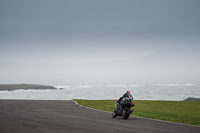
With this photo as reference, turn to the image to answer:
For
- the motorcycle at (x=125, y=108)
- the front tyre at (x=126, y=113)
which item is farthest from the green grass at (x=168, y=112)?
the front tyre at (x=126, y=113)

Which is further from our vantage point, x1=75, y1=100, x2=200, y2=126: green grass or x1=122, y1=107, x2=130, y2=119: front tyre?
x1=75, y1=100, x2=200, y2=126: green grass

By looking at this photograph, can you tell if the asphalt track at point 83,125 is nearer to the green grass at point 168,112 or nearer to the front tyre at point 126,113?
the front tyre at point 126,113

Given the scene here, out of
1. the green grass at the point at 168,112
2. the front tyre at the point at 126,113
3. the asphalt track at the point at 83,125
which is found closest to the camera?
the asphalt track at the point at 83,125

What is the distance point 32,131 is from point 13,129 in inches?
46.1

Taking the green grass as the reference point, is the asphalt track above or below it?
below

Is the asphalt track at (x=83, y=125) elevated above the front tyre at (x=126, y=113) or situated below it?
below

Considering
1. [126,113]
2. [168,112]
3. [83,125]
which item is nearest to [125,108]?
[126,113]

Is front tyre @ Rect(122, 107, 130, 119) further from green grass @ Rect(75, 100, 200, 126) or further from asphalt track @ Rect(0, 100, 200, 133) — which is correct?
green grass @ Rect(75, 100, 200, 126)

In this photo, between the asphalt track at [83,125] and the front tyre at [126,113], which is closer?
the asphalt track at [83,125]

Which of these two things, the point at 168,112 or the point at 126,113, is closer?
the point at 126,113

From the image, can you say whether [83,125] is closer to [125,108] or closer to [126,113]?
[126,113]

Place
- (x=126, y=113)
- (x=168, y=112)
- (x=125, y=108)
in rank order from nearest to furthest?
(x=126, y=113) → (x=125, y=108) → (x=168, y=112)

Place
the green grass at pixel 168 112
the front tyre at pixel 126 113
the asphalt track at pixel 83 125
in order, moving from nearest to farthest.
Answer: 1. the asphalt track at pixel 83 125
2. the front tyre at pixel 126 113
3. the green grass at pixel 168 112

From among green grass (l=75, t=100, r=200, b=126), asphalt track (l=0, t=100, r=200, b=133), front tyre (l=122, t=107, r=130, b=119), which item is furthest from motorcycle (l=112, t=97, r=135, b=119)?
green grass (l=75, t=100, r=200, b=126)
